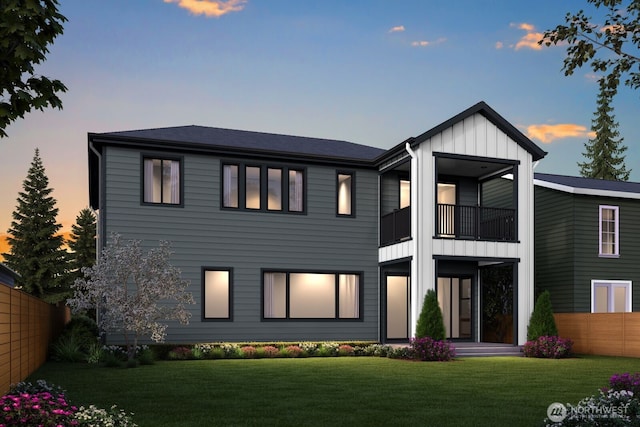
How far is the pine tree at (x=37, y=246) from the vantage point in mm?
44562

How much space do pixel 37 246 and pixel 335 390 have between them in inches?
1503

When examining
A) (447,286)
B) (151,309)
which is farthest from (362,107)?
(151,309)

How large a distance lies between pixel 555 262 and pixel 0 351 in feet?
66.6

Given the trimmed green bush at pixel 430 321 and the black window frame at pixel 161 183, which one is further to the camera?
the black window frame at pixel 161 183

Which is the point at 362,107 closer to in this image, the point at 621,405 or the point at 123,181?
the point at 123,181

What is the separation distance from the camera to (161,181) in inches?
802

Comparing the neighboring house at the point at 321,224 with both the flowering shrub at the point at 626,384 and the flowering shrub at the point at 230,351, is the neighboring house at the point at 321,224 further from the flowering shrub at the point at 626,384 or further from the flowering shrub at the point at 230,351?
the flowering shrub at the point at 626,384

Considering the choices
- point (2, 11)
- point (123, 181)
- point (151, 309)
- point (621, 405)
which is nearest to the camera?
point (2, 11)

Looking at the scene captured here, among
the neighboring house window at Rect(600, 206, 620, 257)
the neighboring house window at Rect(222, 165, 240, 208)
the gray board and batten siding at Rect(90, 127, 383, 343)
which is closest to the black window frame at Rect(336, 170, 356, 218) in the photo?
the gray board and batten siding at Rect(90, 127, 383, 343)

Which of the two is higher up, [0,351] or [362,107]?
[362,107]

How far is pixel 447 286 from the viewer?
939 inches

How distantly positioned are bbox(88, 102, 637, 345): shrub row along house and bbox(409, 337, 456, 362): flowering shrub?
1371 millimetres

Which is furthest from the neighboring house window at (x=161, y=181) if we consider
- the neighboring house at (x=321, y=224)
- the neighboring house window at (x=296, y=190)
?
the neighboring house window at (x=296, y=190)

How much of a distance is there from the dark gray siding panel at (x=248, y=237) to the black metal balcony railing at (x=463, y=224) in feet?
3.13
